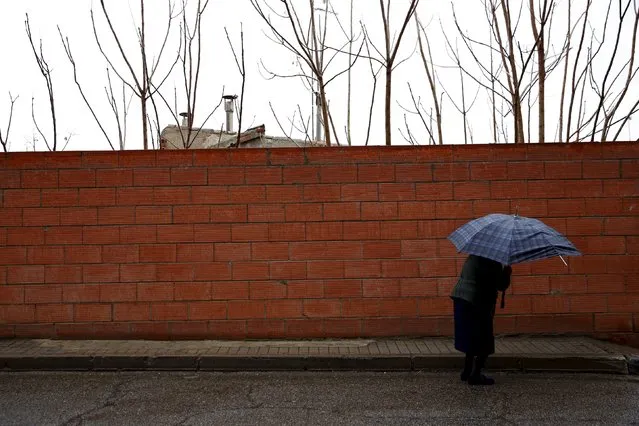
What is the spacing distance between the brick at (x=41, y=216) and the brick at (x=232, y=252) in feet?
5.92

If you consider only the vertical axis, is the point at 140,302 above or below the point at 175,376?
above

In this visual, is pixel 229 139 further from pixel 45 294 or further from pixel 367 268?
pixel 367 268

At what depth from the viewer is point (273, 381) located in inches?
241

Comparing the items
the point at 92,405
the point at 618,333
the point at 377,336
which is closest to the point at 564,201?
the point at 618,333

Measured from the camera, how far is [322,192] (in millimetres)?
7340

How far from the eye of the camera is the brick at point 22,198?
7.32 meters

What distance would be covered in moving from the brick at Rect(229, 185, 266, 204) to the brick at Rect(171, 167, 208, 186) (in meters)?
0.34

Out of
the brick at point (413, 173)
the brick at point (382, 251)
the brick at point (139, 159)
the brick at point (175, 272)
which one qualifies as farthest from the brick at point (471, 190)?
the brick at point (139, 159)

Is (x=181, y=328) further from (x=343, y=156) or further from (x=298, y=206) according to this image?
(x=343, y=156)

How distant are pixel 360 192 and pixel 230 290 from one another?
1.80m

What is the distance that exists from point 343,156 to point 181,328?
2611mm

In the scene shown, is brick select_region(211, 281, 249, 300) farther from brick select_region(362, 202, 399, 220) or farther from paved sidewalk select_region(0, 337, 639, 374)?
brick select_region(362, 202, 399, 220)

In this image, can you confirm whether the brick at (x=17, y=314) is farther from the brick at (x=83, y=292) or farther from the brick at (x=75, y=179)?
the brick at (x=75, y=179)

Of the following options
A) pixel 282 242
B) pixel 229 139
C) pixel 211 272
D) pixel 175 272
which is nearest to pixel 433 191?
pixel 282 242
